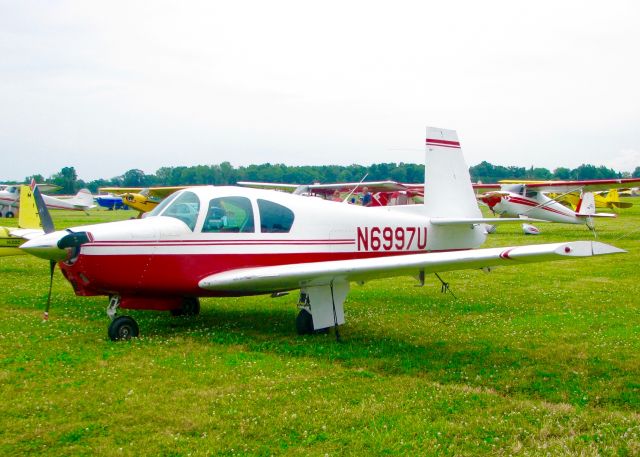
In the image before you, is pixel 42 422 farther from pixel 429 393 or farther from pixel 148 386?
pixel 429 393

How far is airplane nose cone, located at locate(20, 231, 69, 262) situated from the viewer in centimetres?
656

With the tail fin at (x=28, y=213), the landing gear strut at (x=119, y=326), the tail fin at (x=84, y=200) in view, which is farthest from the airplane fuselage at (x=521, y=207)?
the tail fin at (x=84, y=200)

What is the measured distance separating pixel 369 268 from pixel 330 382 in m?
1.57

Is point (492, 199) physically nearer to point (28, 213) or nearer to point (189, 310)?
point (28, 213)

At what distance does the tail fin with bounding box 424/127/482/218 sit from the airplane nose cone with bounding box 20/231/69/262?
5410mm

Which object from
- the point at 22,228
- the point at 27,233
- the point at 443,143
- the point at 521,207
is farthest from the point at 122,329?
the point at 521,207

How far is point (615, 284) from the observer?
1164 cm

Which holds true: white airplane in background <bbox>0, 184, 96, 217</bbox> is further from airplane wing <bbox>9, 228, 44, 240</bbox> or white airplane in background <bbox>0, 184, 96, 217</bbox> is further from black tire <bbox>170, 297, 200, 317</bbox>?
black tire <bbox>170, 297, 200, 317</bbox>

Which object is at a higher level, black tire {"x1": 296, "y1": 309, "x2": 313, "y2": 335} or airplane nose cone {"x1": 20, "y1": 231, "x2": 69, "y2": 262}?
airplane nose cone {"x1": 20, "y1": 231, "x2": 69, "y2": 262}

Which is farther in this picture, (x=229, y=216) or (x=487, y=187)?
(x=487, y=187)

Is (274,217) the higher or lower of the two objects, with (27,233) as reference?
higher

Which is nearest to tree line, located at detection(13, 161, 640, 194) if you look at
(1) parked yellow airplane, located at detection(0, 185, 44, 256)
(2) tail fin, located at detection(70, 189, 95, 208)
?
(2) tail fin, located at detection(70, 189, 95, 208)

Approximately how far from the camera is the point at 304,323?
7621 millimetres

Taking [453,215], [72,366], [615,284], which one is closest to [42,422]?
[72,366]
